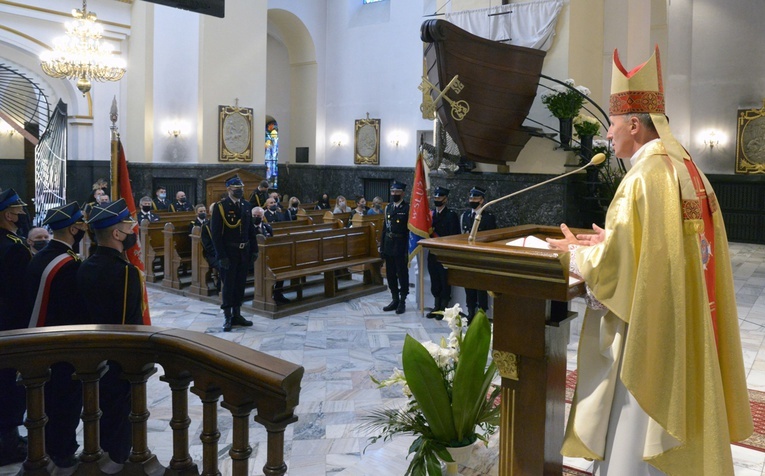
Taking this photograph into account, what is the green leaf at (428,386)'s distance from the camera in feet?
10.2

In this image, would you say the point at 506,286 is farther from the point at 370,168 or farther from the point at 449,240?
the point at 370,168

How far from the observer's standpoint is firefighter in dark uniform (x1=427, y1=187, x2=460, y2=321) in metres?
8.45

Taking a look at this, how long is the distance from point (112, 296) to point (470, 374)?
1956 mm

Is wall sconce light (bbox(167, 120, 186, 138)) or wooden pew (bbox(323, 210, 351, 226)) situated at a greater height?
wall sconce light (bbox(167, 120, 186, 138))

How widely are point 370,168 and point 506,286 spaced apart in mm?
16501

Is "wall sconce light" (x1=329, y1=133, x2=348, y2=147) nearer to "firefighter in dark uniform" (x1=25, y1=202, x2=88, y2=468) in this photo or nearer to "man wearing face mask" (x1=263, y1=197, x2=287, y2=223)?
"man wearing face mask" (x1=263, y1=197, x2=287, y2=223)

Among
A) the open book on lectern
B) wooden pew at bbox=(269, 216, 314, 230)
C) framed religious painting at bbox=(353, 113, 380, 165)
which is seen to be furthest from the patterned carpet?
framed religious painting at bbox=(353, 113, 380, 165)

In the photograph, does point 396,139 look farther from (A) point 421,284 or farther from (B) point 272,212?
(A) point 421,284

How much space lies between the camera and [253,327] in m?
7.95

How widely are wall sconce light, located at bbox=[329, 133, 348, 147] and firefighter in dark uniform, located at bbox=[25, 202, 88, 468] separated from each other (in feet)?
52.1

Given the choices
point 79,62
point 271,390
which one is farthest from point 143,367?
point 79,62

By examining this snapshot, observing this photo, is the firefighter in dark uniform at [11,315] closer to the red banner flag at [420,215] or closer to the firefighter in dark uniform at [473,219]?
the red banner flag at [420,215]

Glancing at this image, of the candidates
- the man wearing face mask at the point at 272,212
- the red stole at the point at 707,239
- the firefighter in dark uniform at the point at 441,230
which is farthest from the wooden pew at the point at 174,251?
the red stole at the point at 707,239

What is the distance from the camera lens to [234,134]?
1680cm
